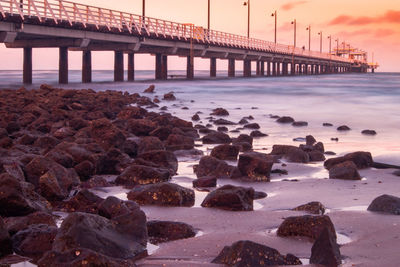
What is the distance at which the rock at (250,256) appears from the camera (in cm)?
274

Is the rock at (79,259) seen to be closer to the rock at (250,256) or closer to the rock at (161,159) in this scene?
the rock at (250,256)

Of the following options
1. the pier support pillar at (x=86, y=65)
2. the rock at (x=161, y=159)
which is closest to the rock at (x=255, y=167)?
the rock at (x=161, y=159)

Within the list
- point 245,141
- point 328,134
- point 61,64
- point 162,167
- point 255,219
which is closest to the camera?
point 255,219

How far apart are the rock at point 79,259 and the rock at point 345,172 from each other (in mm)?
3503

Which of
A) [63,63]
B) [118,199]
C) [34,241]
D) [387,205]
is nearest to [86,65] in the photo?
[63,63]

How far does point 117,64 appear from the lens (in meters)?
38.9

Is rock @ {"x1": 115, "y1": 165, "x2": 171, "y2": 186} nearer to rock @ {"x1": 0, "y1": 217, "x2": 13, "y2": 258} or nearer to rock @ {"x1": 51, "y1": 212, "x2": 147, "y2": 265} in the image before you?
rock @ {"x1": 51, "y1": 212, "x2": 147, "y2": 265}

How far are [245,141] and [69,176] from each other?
154 inches

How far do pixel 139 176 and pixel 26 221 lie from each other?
1.94 metres

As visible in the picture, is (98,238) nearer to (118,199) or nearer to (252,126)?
(118,199)

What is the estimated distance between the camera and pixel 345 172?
18.7 ft

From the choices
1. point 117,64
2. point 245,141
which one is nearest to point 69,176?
point 245,141

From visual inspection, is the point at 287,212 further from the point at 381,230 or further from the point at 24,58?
the point at 24,58

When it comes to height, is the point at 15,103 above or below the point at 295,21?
below
